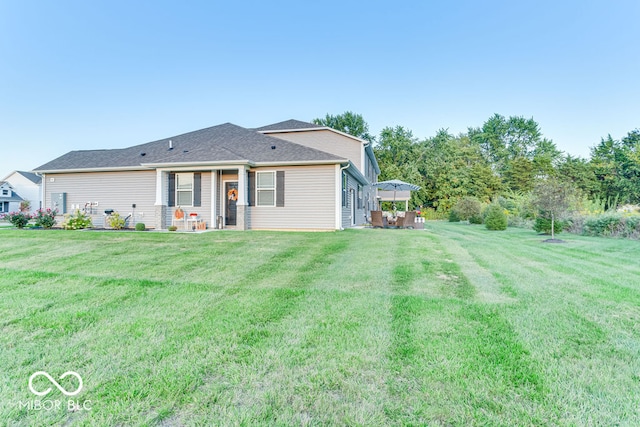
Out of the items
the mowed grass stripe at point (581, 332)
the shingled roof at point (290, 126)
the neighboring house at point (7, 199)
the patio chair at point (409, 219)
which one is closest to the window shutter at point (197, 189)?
the shingled roof at point (290, 126)

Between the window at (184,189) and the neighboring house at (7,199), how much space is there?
37936 mm

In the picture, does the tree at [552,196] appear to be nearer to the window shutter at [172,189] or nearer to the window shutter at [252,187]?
the window shutter at [252,187]

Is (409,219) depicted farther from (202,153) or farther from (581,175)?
(581,175)

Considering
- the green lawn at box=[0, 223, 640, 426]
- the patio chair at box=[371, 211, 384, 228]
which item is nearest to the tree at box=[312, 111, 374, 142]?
the patio chair at box=[371, 211, 384, 228]

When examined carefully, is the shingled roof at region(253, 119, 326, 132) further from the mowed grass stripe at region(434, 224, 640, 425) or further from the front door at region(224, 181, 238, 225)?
the mowed grass stripe at region(434, 224, 640, 425)

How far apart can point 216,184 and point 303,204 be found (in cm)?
356

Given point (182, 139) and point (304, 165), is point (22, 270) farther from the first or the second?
point (182, 139)

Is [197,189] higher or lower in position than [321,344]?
higher

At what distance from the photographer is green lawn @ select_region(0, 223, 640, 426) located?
1.92m

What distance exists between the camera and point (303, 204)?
12.0 metres

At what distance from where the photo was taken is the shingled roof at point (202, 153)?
1198cm

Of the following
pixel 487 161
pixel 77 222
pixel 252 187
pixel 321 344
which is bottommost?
pixel 321 344

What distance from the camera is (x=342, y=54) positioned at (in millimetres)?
16438

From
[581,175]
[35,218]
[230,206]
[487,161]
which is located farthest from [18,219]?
[487,161]
